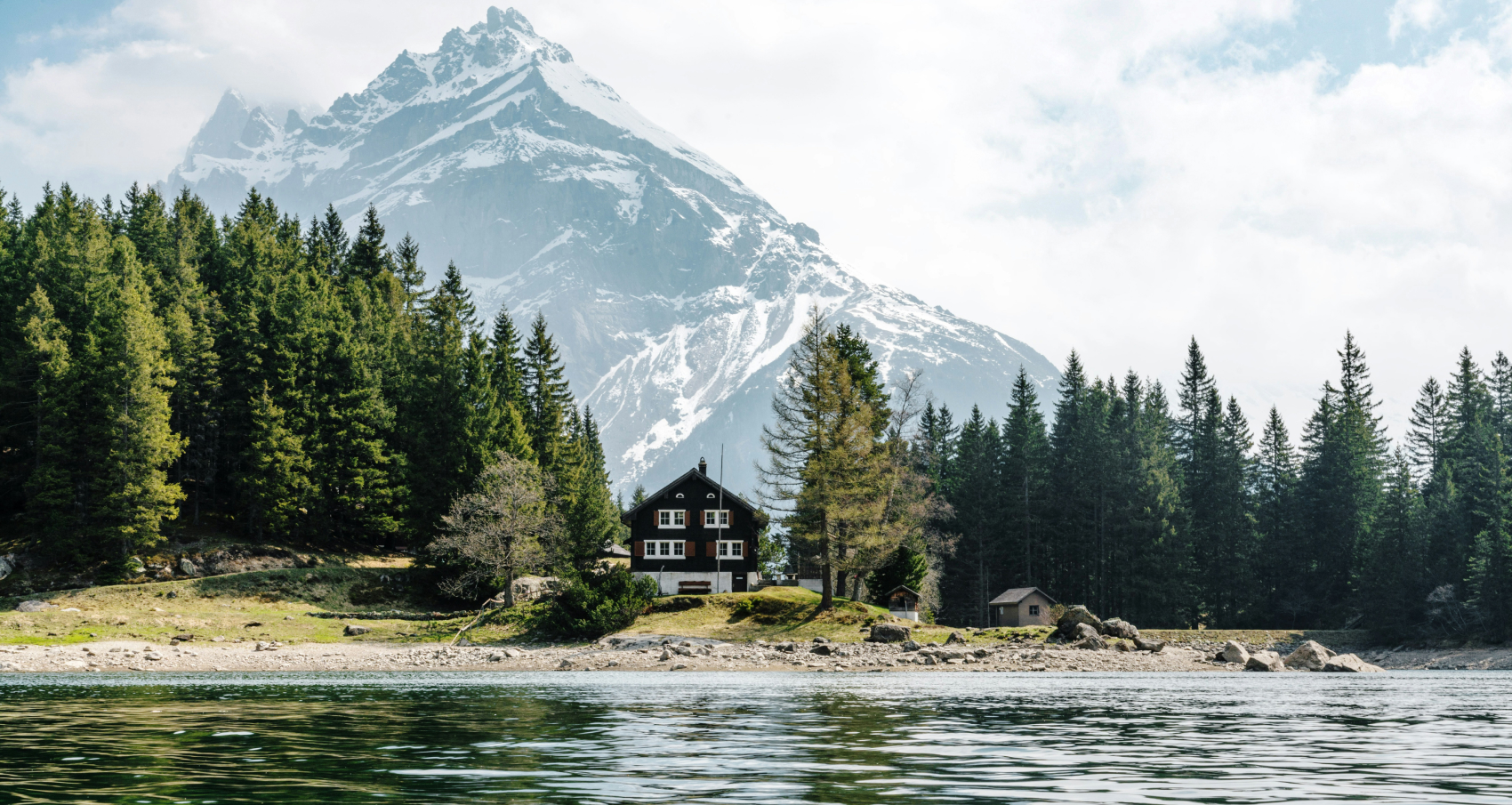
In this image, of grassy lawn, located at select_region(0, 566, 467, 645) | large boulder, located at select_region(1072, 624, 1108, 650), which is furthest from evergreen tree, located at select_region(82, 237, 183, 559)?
large boulder, located at select_region(1072, 624, 1108, 650)

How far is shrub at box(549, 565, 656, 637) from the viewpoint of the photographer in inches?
2489

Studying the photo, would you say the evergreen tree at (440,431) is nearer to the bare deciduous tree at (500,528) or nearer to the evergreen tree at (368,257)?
the bare deciduous tree at (500,528)

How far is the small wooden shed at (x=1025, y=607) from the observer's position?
8675 centimetres

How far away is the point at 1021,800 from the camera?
10.9 meters

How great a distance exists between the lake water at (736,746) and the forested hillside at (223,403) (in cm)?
3745

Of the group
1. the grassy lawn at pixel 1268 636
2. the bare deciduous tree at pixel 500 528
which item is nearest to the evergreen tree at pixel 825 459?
the bare deciduous tree at pixel 500 528

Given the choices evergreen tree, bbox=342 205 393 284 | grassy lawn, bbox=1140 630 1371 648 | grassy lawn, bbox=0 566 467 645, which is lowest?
grassy lawn, bbox=1140 630 1371 648

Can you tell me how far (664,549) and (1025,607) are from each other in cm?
2993

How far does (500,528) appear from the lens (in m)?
69.2

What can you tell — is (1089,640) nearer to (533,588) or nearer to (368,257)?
(533,588)

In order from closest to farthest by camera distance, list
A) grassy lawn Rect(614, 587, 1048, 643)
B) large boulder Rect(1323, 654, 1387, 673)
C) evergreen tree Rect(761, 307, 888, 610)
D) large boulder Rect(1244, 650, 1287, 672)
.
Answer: large boulder Rect(1244, 650, 1287, 672) → large boulder Rect(1323, 654, 1387, 673) → grassy lawn Rect(614, 587, 1048, 643) → evergreen tree Rect(761, 307, 888, 610)

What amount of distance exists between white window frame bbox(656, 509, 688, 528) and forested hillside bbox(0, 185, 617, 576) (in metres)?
5.56

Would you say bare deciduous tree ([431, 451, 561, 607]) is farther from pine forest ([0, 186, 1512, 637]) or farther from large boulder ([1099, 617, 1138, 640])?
large boulder ([1099, 617, 1138, 640])

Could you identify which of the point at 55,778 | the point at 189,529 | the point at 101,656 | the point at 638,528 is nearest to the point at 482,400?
the point at 638,528
